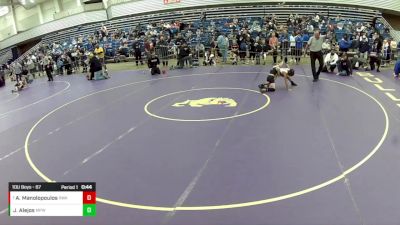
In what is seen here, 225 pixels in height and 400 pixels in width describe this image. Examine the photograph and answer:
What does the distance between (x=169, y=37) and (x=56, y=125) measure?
1623 cm

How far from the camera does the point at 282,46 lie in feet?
69.6

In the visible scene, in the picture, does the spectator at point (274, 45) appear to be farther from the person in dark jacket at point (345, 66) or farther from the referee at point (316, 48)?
the referee at point (316, 48)

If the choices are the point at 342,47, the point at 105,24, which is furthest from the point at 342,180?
the point at 105,24

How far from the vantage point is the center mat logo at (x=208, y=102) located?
12.3m

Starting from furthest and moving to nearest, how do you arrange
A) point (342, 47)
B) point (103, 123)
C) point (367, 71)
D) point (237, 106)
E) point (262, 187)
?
point (342, 47) < point (367, 71) < point (237, 106) < point (103, 123) < point (262, 187)

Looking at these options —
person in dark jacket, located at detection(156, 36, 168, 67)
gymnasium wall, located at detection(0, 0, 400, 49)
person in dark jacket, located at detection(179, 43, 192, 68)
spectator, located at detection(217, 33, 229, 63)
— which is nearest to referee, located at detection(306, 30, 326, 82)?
spectator, located at detection(217, 33, 229, 63)

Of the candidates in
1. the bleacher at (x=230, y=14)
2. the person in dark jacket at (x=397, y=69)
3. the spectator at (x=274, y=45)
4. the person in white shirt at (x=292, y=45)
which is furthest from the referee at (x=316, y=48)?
the bleacher at (x=230, y=14)

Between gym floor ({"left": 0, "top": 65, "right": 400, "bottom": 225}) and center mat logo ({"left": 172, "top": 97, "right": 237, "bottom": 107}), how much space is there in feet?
0.21

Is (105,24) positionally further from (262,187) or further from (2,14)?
(262,187)

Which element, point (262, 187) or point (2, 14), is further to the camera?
point (2, 14)

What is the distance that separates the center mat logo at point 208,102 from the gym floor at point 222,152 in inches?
2.6

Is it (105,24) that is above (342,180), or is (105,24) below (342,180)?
above

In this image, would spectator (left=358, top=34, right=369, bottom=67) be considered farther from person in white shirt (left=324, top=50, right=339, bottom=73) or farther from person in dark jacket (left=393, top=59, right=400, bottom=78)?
person in dark jacket (left=393, top=59, right=400, bottom=78)
